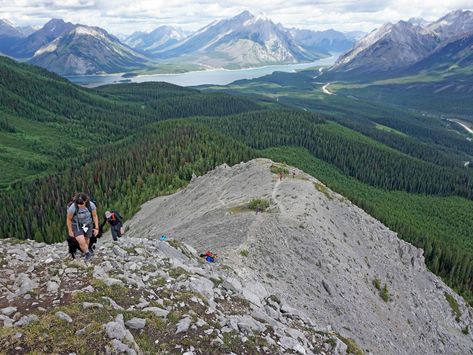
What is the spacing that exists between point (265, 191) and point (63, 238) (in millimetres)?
65506

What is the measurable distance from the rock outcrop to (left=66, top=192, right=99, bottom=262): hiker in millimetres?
1413

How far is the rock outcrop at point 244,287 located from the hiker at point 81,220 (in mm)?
1413

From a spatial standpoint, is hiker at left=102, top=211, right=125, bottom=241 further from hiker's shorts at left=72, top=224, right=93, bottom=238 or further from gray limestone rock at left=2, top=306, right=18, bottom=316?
gray limestone rock at left=2, top=306, right=18, bottom=316

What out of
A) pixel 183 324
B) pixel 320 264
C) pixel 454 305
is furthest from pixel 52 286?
pixel 454 305

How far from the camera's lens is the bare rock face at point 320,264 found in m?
42.5

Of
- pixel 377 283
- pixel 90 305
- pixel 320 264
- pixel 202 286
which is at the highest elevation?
pixel 90 305

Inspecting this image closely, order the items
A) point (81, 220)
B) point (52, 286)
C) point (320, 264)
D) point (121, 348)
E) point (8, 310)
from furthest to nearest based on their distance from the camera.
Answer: point (320, 264), point (81, 220), point (52, 286), point (8, 310), point (121, 348)

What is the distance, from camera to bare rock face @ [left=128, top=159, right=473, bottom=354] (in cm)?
4253

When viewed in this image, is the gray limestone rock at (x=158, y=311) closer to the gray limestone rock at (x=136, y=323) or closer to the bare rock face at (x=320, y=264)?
the gray limestone rock at (x=136, y=323)

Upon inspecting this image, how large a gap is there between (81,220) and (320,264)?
34823 millimetres

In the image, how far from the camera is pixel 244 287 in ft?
113

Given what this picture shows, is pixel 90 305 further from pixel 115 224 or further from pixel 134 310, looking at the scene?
pixel 115 224

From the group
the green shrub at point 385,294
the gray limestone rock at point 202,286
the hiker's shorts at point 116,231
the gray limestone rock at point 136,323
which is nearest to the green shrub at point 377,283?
the green shrub at point 385,294

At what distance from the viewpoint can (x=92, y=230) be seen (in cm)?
2931
